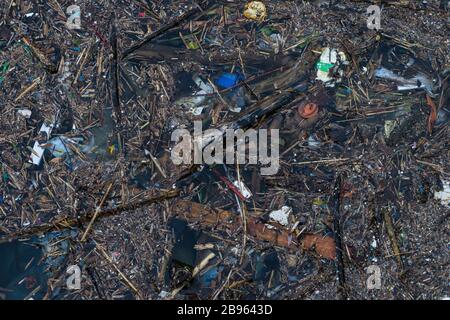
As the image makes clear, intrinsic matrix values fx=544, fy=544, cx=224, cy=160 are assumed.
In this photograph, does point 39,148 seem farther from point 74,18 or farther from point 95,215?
point 74,18

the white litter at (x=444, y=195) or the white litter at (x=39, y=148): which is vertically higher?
the white litter at (x=39, y=148)

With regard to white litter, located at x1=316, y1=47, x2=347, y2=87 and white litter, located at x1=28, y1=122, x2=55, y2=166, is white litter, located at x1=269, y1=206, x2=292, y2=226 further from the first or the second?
white litter, located at x1=28, y1=122, x2=55, y2=166

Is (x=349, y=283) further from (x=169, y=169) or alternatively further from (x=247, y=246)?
(x=169, y=169)

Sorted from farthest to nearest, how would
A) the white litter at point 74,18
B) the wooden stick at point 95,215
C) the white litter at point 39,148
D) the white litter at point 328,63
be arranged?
the white litter at point 74,18 → the white litter at point 328,63 → the white litter at point 39,148 → the wooden stick at point 95,215

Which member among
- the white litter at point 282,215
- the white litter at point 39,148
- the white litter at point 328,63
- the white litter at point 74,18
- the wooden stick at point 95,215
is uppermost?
the white litter at point 74,18

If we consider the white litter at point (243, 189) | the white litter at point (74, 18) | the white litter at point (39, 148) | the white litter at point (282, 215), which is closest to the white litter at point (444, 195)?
the white litter at point (282, 215)

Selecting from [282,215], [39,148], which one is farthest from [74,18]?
[282,215]

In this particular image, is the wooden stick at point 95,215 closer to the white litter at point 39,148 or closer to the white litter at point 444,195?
the white litter at point 39,148

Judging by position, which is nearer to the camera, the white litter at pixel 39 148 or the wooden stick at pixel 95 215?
the wooden stick at pixel 95 215

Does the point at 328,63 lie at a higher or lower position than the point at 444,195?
higher
